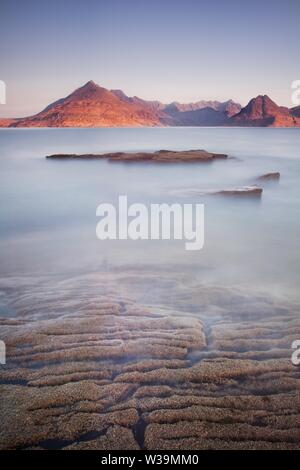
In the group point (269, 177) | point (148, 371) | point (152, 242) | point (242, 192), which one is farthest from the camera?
point (269, 177)

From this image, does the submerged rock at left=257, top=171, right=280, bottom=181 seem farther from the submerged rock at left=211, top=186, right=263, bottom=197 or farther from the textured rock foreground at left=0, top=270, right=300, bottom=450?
the textured rock foreground at left=0, top=270, right=300, bottom=450

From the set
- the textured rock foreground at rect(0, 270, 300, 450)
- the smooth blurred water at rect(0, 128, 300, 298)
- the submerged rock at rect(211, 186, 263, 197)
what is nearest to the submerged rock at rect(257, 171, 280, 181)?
the smooth blurred water at rect(0, 128, 300, 298)

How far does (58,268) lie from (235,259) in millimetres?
3978

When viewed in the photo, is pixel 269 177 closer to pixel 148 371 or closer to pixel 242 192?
pixel 242 192

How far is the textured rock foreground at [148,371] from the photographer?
3.52m

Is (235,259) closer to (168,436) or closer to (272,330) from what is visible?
(272,330)

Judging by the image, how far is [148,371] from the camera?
4355 mm

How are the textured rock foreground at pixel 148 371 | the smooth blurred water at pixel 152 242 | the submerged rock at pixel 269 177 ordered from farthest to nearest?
1. the submerged rock at pixel 269 177
2. the smooth blurred water at pixel 152 242
3. the textured rock foreground at pixel 148 371

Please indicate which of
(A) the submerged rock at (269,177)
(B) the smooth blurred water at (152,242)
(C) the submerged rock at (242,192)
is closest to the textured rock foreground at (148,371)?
(B) the smooth blurred water at (152,242)

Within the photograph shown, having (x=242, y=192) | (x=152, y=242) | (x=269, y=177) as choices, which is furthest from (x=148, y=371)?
(x=269, y=177)

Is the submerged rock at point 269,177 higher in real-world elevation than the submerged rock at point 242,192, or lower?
higher

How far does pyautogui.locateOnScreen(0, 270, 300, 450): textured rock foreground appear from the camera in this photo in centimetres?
352

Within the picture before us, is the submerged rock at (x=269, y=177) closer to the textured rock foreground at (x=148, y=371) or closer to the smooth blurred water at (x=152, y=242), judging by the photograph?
the smooth blurred water at (x=152, y=242)
